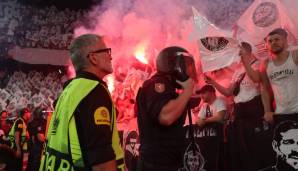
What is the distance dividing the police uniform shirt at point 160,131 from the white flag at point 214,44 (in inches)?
72.4

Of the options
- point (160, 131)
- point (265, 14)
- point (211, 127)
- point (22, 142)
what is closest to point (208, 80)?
point (211, 127)

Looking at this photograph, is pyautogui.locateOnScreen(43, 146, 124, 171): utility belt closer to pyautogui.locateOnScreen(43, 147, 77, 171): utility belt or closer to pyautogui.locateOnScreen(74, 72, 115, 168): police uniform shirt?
pyautogui.locateOnScreen(43, 147, 77, 171): utility belt

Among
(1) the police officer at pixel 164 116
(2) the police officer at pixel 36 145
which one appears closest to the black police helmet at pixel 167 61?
(1) the police officer at pixel 164 116

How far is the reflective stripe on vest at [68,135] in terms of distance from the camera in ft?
8.25

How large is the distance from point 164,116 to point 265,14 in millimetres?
2668

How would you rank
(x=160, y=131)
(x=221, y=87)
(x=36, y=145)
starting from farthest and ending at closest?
(x=36, y=145) < (x=221, y=87) < (x=160, y=131)

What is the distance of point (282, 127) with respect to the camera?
15.6ft

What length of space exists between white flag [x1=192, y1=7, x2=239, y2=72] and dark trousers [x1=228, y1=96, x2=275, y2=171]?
66 centimetres

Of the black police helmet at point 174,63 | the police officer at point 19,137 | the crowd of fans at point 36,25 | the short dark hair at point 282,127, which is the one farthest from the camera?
the crowd of fans at point 36,25

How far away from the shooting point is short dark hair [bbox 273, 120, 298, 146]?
4668 mm

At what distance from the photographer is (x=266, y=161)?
4.86 m

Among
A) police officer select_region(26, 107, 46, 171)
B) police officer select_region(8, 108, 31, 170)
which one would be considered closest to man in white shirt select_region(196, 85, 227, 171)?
police officer select_region(26, 107, 46, 171)

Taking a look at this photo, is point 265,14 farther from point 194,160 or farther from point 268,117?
point 194,160

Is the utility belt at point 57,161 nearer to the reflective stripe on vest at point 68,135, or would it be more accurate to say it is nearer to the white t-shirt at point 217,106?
the reflective stripe on vest at point 68,135
